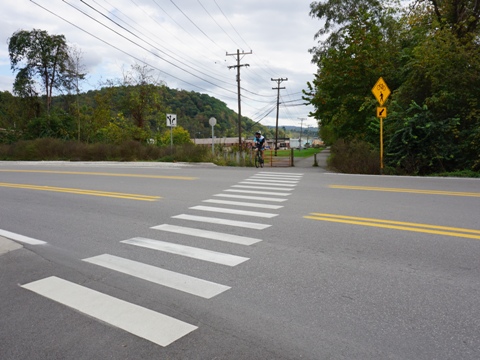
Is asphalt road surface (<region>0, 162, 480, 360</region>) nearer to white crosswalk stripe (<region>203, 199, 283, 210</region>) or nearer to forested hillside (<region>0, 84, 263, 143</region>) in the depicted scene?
white crosswalk stripe (<region>203, 199, 283, 210</region>)

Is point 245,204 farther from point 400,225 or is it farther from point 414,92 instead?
point 414,92

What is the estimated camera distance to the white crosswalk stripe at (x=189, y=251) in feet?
15.8

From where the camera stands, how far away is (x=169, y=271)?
14.9ft

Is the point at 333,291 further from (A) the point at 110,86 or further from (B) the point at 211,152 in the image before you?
(A) the point at 110,86

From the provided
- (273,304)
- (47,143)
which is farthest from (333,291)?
(47,143)

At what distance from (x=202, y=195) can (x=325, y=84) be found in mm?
14480

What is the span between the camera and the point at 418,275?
165 inches

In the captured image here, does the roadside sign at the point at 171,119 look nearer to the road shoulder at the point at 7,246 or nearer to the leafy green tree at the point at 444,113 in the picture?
the leafy green tree at the point at 444,113

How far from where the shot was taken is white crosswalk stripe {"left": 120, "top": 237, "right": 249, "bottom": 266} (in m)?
4.81

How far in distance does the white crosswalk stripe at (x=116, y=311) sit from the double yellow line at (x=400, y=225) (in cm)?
426

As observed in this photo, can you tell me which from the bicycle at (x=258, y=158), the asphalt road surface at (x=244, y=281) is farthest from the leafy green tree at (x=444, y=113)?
the asphalt road surface at (x=244, y=281)

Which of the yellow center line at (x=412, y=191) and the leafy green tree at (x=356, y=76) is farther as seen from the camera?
the leafy green tree at (x=356, y=76)

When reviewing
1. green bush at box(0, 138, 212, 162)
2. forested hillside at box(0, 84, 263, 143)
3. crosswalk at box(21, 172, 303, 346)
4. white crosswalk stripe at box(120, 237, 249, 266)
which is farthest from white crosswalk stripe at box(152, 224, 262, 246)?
forested hillside at box(0, 84, 263, 143)

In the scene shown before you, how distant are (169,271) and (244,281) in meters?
1.01
